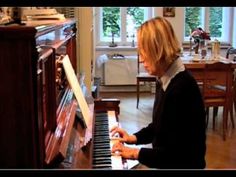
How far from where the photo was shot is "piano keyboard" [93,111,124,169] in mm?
1577

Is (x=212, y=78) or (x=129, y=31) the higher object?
(x=129, y=31)

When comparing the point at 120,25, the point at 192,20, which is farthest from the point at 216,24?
the point at 120,25

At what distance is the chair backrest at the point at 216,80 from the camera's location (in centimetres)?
427

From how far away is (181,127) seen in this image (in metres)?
1.47

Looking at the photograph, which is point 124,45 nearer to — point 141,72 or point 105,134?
point 141,72

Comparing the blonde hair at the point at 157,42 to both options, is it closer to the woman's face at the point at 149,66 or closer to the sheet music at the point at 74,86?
the woman's face at the point at 149,66

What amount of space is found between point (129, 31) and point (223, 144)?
3.63m

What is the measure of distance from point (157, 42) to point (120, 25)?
5729 millimetres

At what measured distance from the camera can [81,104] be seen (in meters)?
1.97

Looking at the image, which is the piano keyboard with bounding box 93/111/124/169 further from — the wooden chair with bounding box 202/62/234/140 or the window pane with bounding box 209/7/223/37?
the window pane with bounding box 209/7/223/37

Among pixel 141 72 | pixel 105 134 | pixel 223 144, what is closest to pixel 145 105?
pixel 141 72

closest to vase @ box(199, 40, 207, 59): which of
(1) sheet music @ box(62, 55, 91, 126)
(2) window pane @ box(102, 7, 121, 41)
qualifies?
(2) window pane @ box(102, 7, 121, 41)

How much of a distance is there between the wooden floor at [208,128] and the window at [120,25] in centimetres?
108

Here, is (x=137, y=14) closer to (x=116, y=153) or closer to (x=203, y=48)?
(x=203, y=48)
